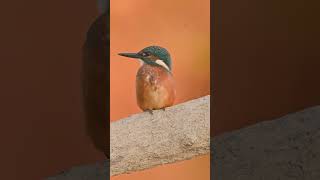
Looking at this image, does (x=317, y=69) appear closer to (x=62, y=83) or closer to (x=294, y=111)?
(x=294, y=111)

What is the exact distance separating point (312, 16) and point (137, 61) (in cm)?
116

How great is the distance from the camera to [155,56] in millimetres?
2670

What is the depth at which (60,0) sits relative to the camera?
9.04ft

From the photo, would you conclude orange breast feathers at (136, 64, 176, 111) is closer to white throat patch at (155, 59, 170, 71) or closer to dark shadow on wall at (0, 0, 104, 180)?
white throat patch at (155, 59, 170, 71)

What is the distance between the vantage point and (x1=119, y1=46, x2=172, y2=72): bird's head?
105 inches

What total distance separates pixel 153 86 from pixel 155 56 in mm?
153

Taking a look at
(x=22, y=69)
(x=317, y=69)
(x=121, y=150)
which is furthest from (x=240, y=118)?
(x=22, y=69)

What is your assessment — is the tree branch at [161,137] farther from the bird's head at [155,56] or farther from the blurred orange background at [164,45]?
the bird's head at [155,56]

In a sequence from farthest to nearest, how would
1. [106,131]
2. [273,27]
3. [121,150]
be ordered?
[273,27] → [106,131] → [121,150]

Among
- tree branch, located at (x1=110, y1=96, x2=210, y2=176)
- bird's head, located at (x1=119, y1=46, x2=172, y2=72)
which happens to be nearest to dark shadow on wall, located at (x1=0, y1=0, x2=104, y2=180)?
tree branch, located at (x1=110, y1=96, x2=210, y2=176)

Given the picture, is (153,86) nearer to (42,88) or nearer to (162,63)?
(162,63)

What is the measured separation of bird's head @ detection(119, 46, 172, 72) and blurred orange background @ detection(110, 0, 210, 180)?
0.07 ft

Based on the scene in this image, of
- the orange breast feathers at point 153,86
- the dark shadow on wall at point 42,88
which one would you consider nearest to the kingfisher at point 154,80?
the orange breast feathers at point 153,86

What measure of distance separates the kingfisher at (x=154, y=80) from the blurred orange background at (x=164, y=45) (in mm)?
26
